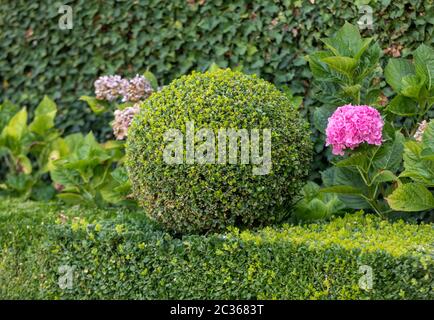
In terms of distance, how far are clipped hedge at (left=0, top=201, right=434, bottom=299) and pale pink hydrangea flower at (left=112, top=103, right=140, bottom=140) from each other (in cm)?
80

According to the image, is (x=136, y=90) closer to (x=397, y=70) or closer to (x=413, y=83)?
(x=397, y=70)

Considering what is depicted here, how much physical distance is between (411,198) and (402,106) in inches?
29.5

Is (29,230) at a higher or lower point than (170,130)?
lower

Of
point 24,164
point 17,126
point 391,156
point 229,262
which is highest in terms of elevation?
point 391,156

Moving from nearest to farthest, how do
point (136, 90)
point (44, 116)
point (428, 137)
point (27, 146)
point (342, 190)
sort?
point (428, 137) < point (342, 190) < point (136, 90) < point (44, 116) < point (27, 146)

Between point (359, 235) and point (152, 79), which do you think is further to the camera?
point (152, 79)

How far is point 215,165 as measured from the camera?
4578mm

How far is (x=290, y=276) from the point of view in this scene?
4367 millimetres

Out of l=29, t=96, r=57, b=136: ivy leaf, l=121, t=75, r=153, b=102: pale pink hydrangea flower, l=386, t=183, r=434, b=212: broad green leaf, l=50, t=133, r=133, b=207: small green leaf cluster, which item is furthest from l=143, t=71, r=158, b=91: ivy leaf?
l=386, t=183, r=434, b=212: broad green leaf

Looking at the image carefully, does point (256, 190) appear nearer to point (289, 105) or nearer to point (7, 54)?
point (289, 105)

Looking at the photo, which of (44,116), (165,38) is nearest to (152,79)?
(165,38)

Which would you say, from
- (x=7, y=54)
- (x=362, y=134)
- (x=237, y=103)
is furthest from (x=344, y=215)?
(x=7, y=54)

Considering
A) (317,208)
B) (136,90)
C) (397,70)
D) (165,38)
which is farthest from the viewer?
(165,38)
